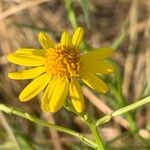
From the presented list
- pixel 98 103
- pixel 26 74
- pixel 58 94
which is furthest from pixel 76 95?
pixel 98 103

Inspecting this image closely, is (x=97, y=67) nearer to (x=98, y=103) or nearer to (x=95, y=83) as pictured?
(x=95, y=83)

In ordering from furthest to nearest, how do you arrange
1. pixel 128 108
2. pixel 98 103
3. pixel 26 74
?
1. pixel 98 103
2. pixel 26 74
3. pixel 128 108

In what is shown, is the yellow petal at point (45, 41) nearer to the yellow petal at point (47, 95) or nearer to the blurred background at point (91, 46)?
the yellow petal at point (47, 95)

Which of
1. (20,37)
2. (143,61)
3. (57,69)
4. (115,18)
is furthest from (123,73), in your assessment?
(57,69)

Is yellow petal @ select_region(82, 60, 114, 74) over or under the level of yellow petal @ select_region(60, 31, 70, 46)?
under

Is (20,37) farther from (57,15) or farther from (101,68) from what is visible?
(101,68)

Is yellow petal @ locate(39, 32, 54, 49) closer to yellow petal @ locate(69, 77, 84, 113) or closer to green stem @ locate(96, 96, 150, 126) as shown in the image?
yellow petal @ locate(69, 77, 84, 113)

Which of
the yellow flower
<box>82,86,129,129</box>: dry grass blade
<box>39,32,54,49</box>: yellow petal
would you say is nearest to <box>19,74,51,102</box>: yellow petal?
the yellow flower

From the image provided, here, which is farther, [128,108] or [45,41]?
[45,41]
